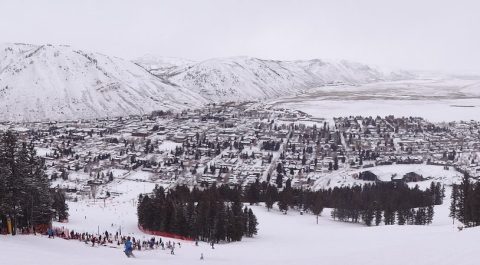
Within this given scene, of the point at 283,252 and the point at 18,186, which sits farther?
the point at 283,252

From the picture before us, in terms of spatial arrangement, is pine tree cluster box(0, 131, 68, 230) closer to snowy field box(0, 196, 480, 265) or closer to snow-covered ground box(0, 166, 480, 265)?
snow-covered ground box(0, 166, 480, 265)

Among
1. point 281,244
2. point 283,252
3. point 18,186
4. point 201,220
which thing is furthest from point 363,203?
point 18,186

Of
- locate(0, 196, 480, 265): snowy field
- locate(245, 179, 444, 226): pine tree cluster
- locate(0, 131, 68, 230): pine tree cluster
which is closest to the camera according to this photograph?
locate(0, 196, 480, 265): snowy field

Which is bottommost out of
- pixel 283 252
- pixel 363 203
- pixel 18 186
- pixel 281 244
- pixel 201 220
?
pixel 363 203

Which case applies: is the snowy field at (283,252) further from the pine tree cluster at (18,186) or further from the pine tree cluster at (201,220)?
the pine tree cluster at (18,186)

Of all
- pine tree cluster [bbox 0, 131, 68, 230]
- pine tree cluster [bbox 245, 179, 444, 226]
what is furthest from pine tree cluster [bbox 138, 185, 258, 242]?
pine tree cluster [bbox 245, 179, 444, 226]

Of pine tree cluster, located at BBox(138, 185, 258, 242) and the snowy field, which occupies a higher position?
the snowy field

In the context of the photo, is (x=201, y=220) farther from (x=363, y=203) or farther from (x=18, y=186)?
(x=363, y=203)

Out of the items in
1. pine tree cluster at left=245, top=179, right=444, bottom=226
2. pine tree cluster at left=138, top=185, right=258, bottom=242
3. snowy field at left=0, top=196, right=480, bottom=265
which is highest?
snowy field at left=0, top=196, right=480, bottom=265
